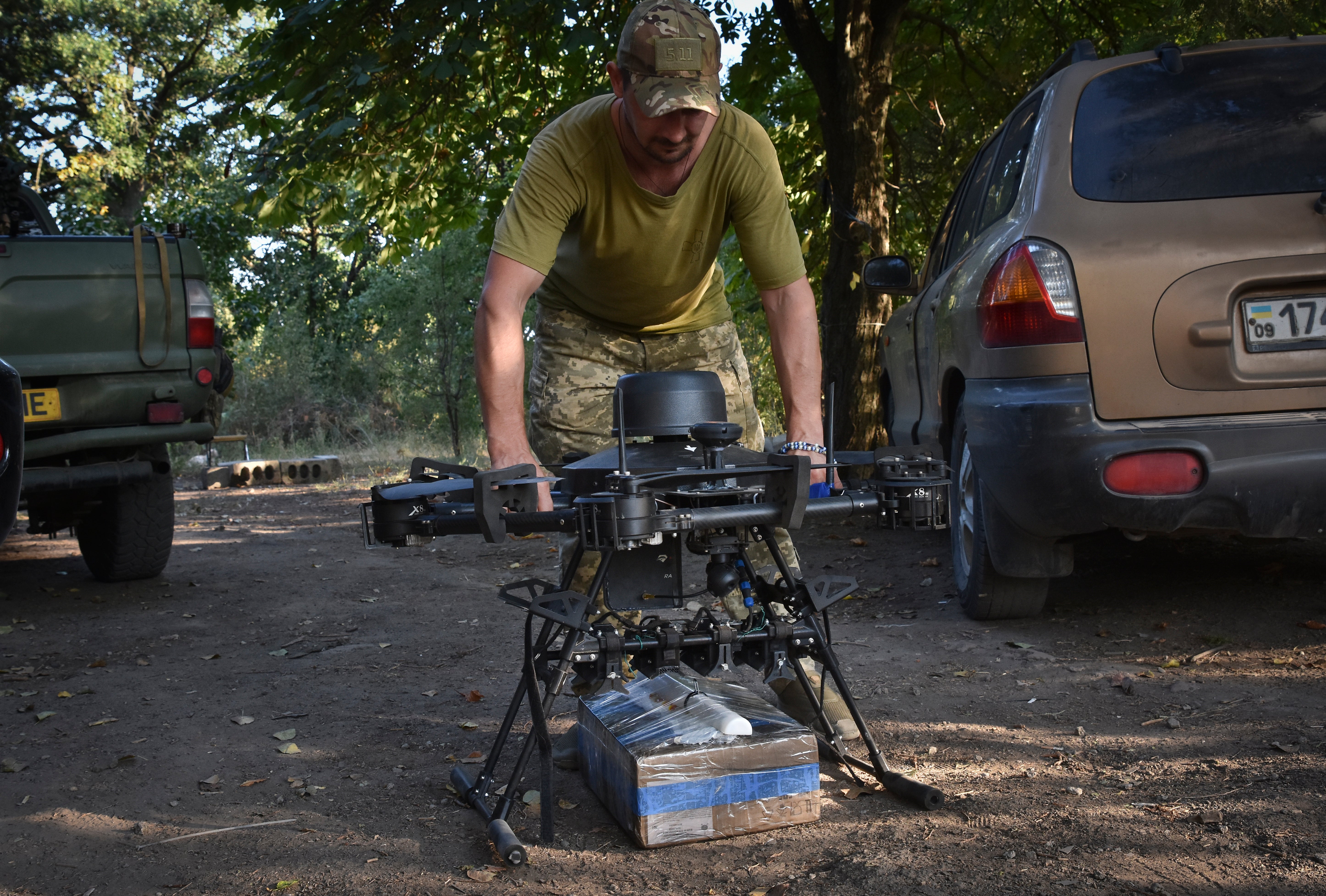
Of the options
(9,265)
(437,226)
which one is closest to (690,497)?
(9,265)

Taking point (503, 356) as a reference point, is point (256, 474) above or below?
below

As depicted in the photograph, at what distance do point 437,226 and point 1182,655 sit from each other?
8.98m

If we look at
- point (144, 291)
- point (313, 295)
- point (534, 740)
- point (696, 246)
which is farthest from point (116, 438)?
point (313, 295)

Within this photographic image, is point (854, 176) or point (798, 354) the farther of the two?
point (854, 176)

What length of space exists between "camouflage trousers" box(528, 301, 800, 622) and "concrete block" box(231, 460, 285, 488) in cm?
1125

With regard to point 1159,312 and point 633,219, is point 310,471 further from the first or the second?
point 1159,312

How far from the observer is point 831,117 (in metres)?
8.63

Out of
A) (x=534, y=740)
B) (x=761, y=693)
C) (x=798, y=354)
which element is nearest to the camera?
(x=534, y=740)

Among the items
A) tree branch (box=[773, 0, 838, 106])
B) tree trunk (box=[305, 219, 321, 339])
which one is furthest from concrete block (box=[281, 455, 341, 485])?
tree trunk (box=[305, 219, 321, 339])

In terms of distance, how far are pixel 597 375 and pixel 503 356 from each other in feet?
2.12

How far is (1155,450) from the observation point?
355 cm

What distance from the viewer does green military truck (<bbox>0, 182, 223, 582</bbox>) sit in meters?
5.73

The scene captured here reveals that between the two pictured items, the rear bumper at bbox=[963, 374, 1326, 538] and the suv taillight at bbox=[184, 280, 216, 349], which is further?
the suv taillight at bbox=[184, 280, 216, 349]

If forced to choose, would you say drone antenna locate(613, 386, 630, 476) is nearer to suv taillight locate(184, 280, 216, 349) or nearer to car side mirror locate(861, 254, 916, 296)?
car side mirror locate(861, 254, 916, 296)
